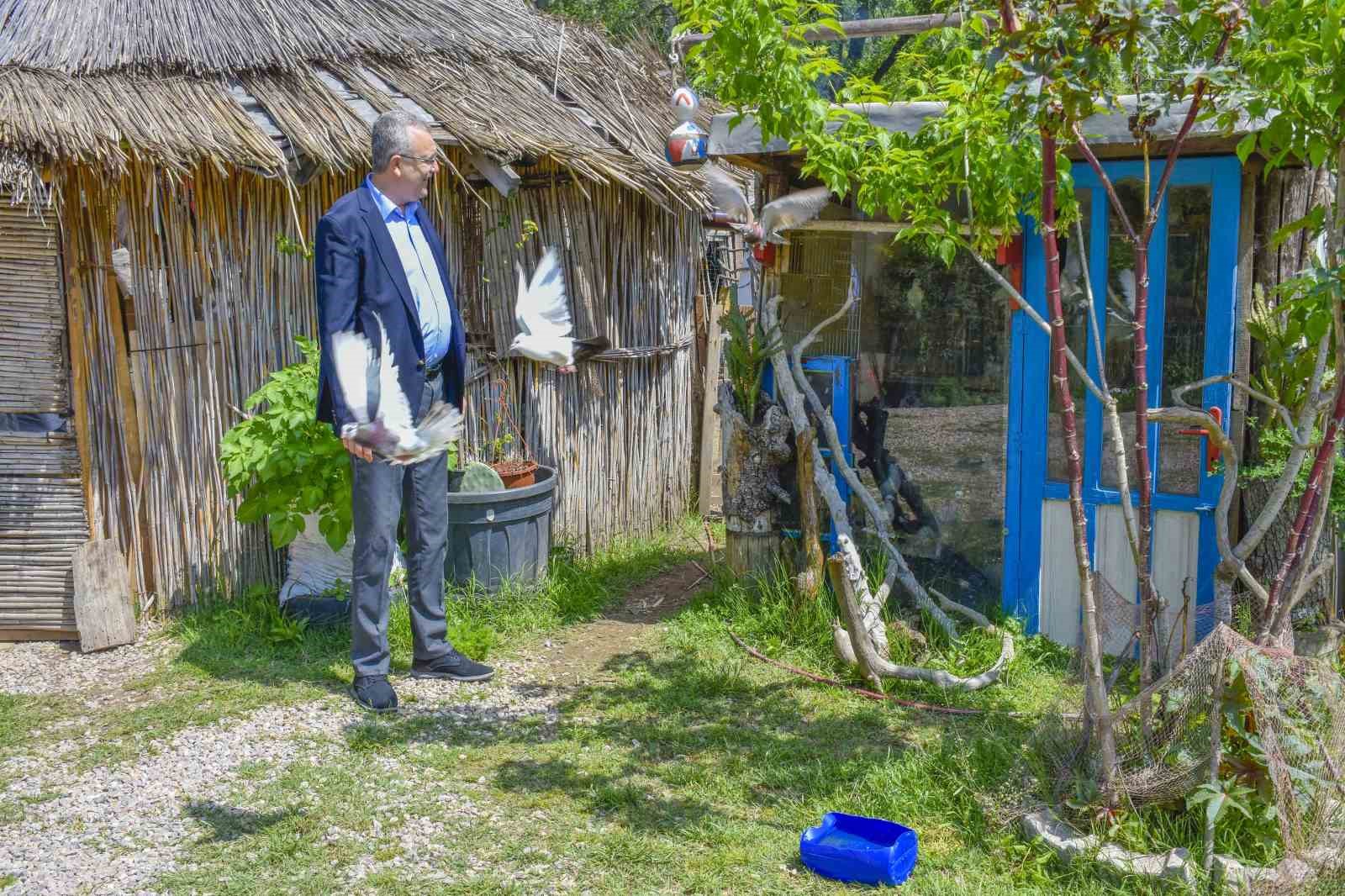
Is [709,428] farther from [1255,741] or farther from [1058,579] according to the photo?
[1255,741]

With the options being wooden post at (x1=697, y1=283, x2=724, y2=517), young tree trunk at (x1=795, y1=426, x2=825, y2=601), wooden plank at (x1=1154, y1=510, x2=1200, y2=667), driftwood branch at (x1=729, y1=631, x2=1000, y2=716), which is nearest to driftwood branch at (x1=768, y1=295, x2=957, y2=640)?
young tree trunk at (x1=795, y1=426, x2=825, y2=601)

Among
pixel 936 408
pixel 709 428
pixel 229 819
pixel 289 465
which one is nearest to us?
pixel 229 819

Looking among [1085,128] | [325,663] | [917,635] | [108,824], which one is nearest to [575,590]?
[325,663]

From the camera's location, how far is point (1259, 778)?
334cm

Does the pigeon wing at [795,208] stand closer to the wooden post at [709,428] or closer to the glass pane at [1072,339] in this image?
the glass pane at [1072,339]

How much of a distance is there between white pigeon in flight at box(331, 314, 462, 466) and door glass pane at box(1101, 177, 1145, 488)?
2630 millimetres

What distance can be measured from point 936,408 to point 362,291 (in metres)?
2.53

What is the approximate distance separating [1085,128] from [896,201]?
0.98 metres

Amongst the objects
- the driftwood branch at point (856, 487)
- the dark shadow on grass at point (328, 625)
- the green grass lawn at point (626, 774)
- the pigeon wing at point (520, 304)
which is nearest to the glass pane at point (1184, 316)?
the green grass lawn at point (626, 774)

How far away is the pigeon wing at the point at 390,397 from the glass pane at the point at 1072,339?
8.61 ft

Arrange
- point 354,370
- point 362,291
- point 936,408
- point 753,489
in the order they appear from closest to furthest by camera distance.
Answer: point 354,370, point 362,291, point 936,408, point 753,489

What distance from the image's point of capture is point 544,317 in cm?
663

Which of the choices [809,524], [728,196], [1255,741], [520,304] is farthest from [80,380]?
[1255,741]

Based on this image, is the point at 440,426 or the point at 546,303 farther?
the point at 546,303
